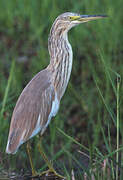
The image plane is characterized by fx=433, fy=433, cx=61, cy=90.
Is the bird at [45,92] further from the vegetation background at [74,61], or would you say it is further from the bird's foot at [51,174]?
the vegetation background at [74,61]

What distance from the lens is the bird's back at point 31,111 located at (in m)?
2.52

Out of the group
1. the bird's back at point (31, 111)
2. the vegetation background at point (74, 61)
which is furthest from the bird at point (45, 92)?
the vegetation background at point (74, 61)

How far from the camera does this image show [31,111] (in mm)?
2561

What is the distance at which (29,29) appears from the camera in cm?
482

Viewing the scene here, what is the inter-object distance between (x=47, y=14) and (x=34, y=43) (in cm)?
34

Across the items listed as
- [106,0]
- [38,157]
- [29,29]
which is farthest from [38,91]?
[29,29]

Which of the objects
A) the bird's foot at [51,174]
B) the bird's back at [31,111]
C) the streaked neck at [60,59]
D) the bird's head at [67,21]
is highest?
the bird's head at [67,21]

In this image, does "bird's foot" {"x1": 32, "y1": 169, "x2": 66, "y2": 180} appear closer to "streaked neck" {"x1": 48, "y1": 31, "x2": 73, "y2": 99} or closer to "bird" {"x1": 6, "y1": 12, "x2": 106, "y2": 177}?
"bird" {"x1": 6, "y1": 12, "x2": 106, "y2": 177}

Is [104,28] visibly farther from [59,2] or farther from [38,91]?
[38,91]

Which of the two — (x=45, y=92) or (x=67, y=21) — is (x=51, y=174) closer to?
(x=45, y=92)

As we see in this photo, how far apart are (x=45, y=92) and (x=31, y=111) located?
0.15 m

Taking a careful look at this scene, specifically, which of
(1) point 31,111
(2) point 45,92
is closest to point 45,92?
(2) point 45,92

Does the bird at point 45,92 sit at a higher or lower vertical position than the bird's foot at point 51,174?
higher

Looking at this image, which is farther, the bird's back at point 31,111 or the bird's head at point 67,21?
the bird's head at point 67,21
